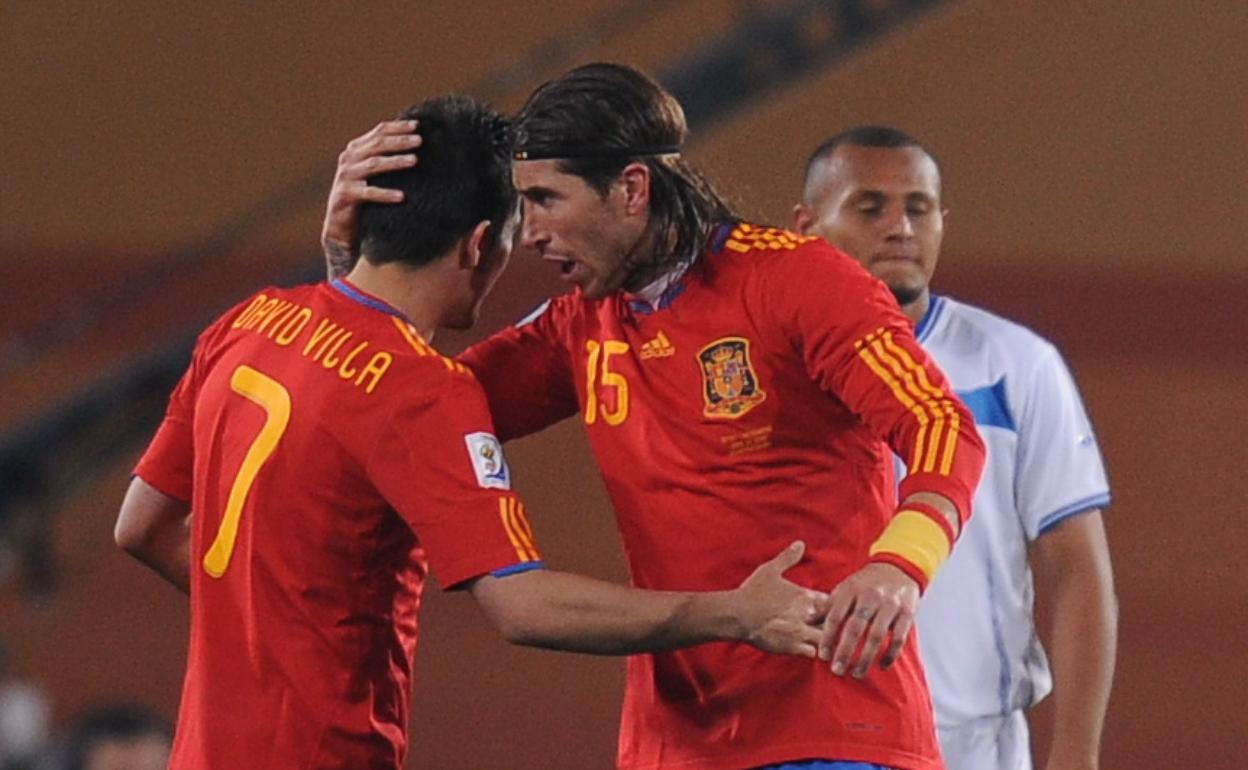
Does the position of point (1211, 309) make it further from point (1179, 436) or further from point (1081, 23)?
point (1081, 23)

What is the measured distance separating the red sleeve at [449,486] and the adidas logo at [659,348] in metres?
0.27

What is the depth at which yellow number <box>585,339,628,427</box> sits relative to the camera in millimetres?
2664

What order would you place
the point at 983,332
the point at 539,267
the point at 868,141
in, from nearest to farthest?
the point at 983,332
the point at 868,141
the point at 539,267

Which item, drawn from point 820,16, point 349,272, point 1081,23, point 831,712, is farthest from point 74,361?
point 831,712

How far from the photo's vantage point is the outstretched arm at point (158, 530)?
2.90 m

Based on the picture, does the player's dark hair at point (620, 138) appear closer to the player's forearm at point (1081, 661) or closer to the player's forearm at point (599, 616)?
the player's forearm at point (599, 616)

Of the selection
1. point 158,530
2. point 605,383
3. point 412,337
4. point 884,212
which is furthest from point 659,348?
point 884,212

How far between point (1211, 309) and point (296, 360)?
5.94 meters

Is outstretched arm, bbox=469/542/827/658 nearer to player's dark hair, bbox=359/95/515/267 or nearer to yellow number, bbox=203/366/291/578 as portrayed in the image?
yellow number, bbox=203/366/291/578

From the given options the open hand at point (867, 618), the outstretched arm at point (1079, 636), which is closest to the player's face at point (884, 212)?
the outstretched arm at point (1079, 636)

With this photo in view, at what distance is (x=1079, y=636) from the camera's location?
323 centimetres

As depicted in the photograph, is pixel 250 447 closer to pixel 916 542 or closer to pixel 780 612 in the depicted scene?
pixel 780 612

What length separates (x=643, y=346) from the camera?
2.67 m

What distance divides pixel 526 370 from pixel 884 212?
0.86 m
